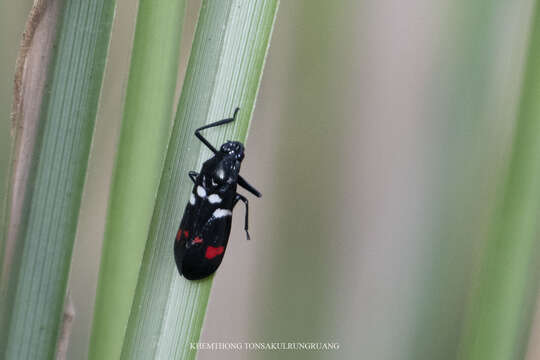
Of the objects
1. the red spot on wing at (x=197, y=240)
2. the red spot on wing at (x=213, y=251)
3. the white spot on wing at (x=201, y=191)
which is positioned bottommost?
the red spot on wing at (x=213, y=251)

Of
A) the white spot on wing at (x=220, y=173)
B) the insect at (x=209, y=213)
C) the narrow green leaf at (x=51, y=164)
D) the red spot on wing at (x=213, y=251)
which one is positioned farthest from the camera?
the white spot on wing at (x=220, y=173)

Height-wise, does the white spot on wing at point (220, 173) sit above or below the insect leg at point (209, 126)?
below

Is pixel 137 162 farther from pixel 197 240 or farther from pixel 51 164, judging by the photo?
pixel 197 240

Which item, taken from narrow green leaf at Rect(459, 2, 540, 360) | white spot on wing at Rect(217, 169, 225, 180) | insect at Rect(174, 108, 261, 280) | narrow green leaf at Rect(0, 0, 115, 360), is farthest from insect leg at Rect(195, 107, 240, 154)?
narrow green leaf at Rect(459, 2, 540, 360)

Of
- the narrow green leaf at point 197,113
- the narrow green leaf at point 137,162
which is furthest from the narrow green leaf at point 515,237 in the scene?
the narrow green leaf at point 137,162

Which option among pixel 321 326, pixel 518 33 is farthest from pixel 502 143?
pixel 321 326

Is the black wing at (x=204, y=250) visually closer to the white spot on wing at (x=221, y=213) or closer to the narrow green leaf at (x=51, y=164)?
the white spot on wing at (x=221, y=213)

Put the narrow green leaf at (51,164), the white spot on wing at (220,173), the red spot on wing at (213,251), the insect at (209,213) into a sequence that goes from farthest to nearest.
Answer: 1. the white spot on wing at (220,173)
2. the red spot on wing at (213,251)
3. the insect at (209,213)
4. the narrow green leaf at (51,164)

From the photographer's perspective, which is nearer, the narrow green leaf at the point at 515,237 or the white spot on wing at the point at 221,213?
the narrow green leaf at the point at 515,237
